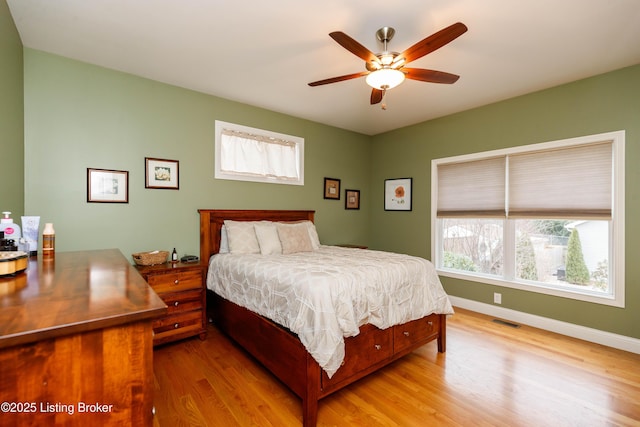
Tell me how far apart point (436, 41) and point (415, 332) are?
2.20 m

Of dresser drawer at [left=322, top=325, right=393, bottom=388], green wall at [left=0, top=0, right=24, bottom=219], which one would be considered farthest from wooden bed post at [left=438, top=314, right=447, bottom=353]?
green wall at [left=0, top=0, right=24, bottom=219]

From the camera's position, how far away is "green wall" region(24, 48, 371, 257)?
8.31 ft

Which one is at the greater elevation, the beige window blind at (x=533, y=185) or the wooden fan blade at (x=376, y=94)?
the wooden fan blade at (x=376, y=94)

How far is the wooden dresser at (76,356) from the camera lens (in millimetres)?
694

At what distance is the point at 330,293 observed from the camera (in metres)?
1.86

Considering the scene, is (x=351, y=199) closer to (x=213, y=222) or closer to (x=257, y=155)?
(x=257, y=155)

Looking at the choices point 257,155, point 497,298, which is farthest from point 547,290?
point 257,155

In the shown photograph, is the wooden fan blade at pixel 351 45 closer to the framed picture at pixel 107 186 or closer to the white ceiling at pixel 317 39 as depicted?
the white ceiling at pixel 317 39

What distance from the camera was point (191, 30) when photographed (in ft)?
7.30

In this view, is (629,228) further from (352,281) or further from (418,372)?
(352,281)

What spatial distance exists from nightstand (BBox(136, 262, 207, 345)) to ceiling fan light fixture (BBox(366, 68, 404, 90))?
232 centimetres

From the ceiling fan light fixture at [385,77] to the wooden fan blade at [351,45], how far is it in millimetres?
97

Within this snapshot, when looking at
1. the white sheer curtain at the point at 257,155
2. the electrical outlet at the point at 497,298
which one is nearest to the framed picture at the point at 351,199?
the white sheer curtain at the point at 257,155

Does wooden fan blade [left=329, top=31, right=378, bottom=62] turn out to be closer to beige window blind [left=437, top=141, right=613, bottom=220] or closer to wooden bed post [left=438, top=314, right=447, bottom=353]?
wooden bed post [left=438, top=314, right=447, bottom=353]
